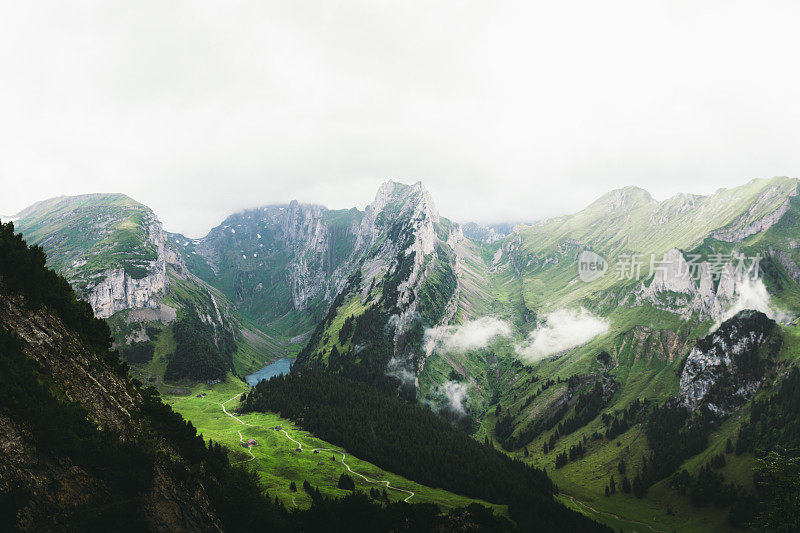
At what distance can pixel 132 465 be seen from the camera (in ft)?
121

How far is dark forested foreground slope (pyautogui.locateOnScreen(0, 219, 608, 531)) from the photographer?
30.2 m

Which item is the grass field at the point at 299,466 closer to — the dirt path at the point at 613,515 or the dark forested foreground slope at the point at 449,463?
the dark forested foreground slope at the point at 449,463

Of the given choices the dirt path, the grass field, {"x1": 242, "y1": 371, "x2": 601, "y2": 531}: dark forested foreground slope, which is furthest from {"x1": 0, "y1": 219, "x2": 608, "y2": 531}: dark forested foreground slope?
the dirt path

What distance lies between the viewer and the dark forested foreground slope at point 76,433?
99.2 feet

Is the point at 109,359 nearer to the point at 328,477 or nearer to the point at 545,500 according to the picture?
the point at 328,477

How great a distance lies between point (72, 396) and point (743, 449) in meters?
245

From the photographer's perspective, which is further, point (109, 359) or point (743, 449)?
point (743, 449)

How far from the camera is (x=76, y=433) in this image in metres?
33.8

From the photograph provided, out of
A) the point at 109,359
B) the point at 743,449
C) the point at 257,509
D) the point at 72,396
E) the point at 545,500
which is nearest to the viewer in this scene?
the point at 72,396

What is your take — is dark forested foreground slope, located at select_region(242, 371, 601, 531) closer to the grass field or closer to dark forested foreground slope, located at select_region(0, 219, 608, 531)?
the grass field

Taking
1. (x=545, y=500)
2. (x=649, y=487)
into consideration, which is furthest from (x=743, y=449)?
(x=545, y=500)

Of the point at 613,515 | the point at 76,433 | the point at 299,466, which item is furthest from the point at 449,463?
the point at 76,433

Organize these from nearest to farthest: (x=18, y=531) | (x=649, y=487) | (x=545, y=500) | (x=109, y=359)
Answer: (x=18, y=531) → (x=109, y=359) → (x=545, y=500) → (x=649, y=487)

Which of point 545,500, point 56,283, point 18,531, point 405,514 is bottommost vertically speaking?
point 545,500
